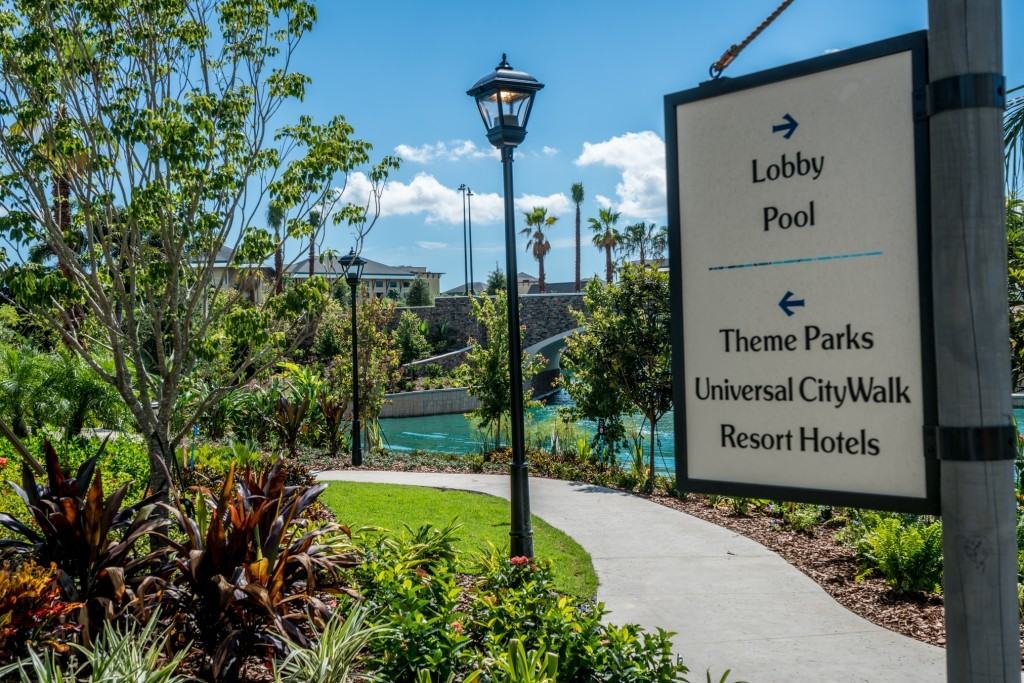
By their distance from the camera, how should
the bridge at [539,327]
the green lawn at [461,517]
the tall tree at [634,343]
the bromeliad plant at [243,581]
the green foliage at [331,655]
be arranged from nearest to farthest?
1. the green foliage at [331,655]
2. the bromeliad plant at [243,581]
3. the green lawn at [461,517]
4. the tall tree at [634,343]
5. the bridge at [539,327]

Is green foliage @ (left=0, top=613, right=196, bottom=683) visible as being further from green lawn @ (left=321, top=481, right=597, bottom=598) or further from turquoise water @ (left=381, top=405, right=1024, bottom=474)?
turquoise water @ (left=381, top=405, right=1024, bottom=474)

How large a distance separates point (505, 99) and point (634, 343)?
679cm

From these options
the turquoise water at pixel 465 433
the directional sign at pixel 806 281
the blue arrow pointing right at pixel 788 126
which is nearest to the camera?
the directional sign at pixel 806 281

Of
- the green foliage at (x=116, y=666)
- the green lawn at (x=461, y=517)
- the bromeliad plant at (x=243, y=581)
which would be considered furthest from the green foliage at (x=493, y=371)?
the green foliage at (x=116, y=666)

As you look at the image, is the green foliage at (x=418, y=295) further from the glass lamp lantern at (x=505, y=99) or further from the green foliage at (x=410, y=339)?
the glass lamp lantern at (x=505, y=99)

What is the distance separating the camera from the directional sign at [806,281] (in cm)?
170

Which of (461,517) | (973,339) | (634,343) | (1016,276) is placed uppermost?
(1016,276)

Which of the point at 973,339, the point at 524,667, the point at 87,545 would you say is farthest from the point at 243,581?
the point at 973,339

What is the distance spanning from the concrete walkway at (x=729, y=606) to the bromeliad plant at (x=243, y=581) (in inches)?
93.5

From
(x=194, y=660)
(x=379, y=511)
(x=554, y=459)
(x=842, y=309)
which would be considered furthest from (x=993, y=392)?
(x=554, y=459)

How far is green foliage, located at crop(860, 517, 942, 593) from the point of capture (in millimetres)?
6270

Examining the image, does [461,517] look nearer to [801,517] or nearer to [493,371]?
[801,517]

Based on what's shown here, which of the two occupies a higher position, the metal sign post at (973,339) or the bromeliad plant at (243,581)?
the metal sign post at (973,339)

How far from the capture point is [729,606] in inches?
250
